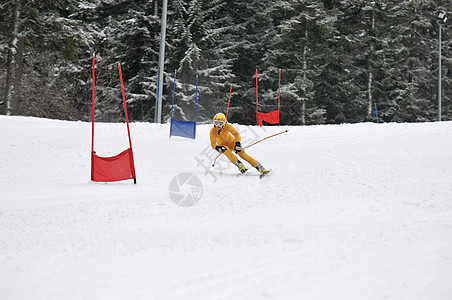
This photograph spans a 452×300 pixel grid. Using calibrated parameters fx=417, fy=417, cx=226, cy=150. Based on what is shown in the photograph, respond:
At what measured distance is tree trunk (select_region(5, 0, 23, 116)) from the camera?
17656 millimetres

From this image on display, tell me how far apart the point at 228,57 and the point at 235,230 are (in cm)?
2357

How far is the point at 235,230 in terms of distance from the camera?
4.95 meters

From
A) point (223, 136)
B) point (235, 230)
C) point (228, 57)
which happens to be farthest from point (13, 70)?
point (235, 230)

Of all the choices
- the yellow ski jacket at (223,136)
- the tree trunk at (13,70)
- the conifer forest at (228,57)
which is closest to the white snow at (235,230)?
the yellow ski jacket at (223,136)

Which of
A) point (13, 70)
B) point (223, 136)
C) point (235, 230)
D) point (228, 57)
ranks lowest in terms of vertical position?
point (235, 230)

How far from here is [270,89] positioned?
26391mm

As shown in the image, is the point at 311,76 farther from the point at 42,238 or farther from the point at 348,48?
the point at 42,238

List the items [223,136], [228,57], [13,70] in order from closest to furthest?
1. [223,136]
2. [13,70]
3. [228,57]

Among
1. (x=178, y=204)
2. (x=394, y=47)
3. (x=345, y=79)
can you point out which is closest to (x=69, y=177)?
(x=178, y=204)

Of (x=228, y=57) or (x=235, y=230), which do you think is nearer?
(x=235, y=230)

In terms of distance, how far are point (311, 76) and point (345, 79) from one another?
16.9ft

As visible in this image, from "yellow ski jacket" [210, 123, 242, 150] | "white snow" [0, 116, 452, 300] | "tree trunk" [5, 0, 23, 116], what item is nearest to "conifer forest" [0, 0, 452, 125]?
"tree trunk" [5, 0, 23, 116]

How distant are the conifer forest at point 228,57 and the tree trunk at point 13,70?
0.16 ft

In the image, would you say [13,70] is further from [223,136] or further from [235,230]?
[235,230]
